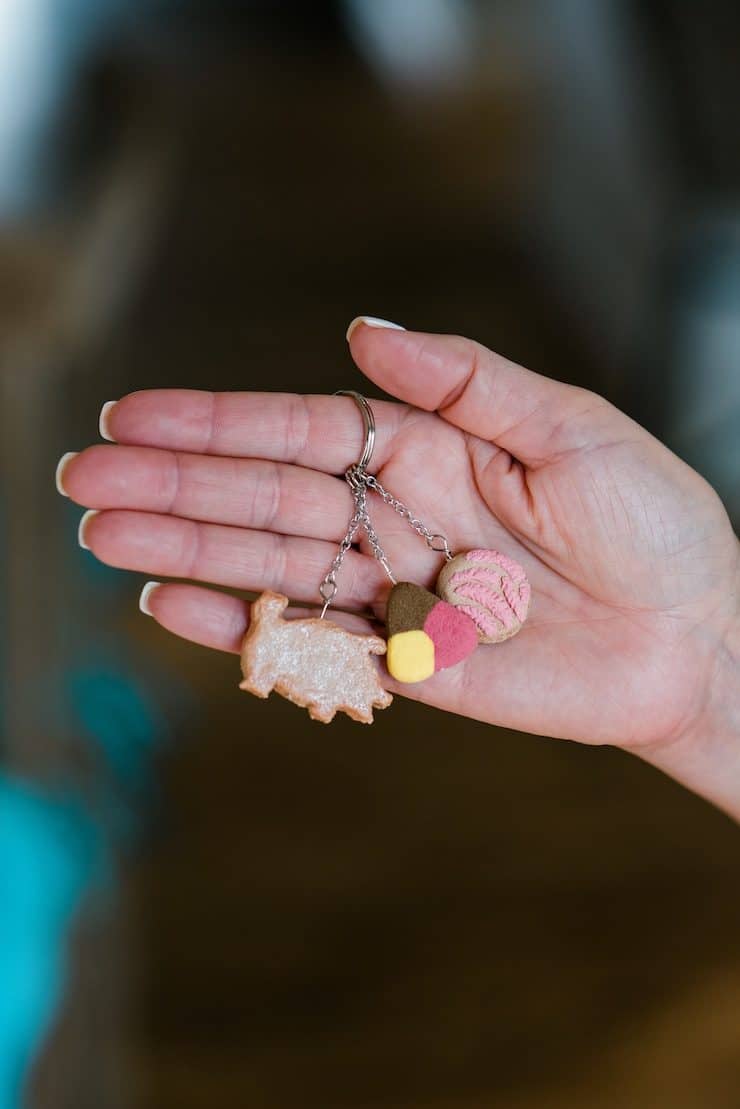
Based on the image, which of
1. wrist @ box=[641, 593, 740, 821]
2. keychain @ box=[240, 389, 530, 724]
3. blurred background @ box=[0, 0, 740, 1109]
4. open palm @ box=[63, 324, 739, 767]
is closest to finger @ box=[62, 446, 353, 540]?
open palm @ box=[63, 324, 739, 767]

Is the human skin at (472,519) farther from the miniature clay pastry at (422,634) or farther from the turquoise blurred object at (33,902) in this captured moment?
the turquoise blurred object at (33,902)

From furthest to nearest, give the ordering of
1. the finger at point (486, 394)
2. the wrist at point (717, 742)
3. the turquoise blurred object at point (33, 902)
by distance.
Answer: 1. the turquoise blurred object at point (33, 902)
2. the wrist at point (717, 742)
3. the finger at point (486, 394)

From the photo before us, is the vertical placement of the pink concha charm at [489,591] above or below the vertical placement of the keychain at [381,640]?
above

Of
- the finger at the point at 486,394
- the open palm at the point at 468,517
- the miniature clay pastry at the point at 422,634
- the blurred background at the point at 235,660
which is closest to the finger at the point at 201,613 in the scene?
the open palm at the point at 468,517

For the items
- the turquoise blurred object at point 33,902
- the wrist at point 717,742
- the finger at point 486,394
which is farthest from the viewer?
the turquoise blurred object at point 33,902

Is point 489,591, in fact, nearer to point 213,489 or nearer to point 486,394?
point 486,394

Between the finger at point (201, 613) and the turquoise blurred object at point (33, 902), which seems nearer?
the finger at point (201, 613)

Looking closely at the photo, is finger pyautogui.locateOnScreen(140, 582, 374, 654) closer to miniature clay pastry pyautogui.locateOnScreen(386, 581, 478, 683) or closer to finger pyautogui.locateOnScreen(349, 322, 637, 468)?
miniature clay pastry pyautogui.locateOnScreen(386, 581, 478, 683)
